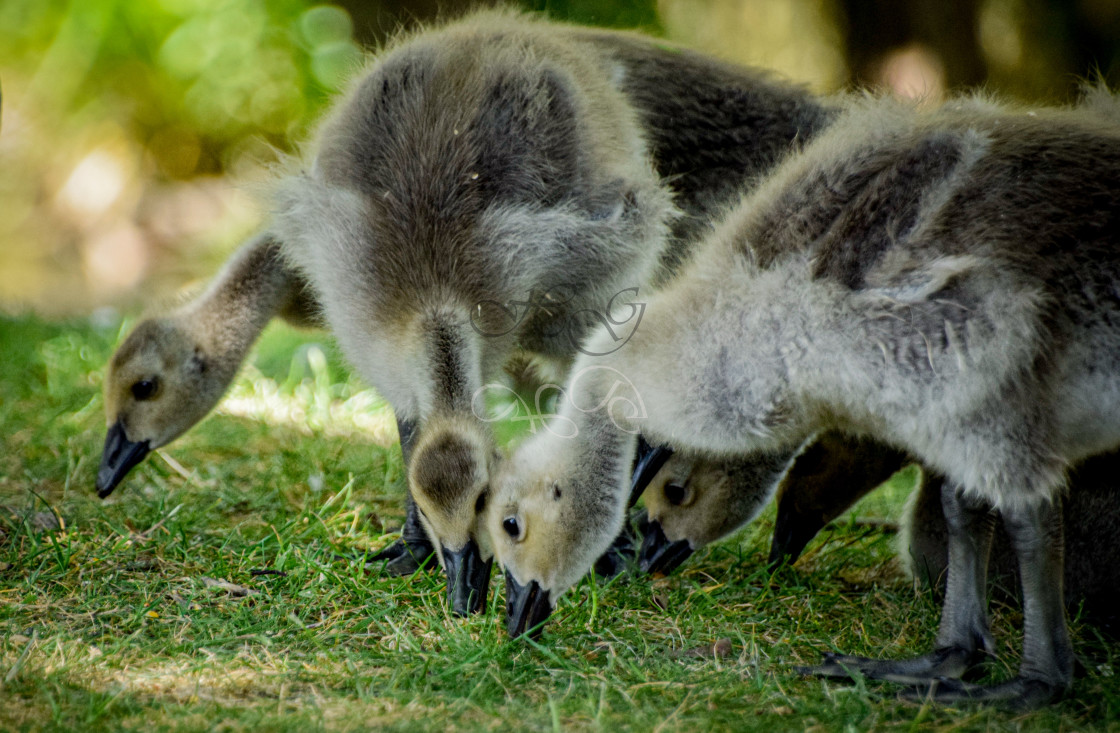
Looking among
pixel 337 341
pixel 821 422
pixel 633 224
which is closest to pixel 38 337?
pixel 337 341

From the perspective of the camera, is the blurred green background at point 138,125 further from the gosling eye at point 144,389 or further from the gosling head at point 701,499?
the gosling head at point 701,499

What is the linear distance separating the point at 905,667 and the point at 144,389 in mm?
2966

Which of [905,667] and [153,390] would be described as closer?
[905,667]

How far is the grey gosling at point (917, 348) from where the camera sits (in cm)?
241

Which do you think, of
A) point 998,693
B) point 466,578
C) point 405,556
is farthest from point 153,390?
point 998,693

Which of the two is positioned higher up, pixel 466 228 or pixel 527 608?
pixel 466 228

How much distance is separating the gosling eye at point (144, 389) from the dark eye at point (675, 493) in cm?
210

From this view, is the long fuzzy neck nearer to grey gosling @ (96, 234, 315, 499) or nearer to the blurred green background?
grey gosling @ (96, 234, 315, 499)

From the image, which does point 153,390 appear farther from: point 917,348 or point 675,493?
point 917,348

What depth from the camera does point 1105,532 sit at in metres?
3.07

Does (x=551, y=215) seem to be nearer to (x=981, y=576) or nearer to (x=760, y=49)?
(x=981, y=576)

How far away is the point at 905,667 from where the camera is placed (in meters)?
2.70

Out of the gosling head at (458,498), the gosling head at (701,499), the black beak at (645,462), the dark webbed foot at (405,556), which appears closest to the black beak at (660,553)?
the gosling head at (701,499)

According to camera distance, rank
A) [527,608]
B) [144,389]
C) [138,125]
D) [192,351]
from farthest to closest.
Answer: [138,125] < [192,351] < [144,389] < [527,608]
